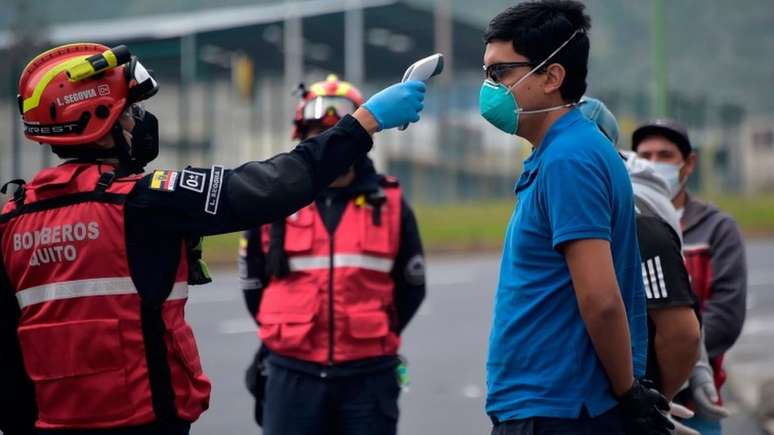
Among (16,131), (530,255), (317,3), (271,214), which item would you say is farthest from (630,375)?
(317,3)

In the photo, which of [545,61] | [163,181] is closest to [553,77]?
[545,61]

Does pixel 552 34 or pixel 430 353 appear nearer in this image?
pixel 552 34

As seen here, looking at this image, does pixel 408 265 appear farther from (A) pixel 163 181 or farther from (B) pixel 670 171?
(A) pixel 163 181

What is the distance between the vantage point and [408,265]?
16.3 ft

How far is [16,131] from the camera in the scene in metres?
21.2

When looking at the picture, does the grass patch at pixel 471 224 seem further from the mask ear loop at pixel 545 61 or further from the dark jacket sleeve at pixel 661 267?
the mask ear loop at pixel 545 61

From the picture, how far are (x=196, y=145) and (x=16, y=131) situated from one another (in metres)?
10.6

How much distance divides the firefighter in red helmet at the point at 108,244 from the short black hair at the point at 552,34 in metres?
0.34

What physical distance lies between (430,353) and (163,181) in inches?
318

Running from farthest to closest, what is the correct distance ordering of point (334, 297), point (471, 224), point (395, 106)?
point (471, 224), point (334, 297), point (395, 106)

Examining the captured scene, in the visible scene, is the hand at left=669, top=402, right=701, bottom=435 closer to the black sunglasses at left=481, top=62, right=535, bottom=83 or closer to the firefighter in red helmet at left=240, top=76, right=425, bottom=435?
the black sunglasses at left=481, top=62, right=535, bottom=83

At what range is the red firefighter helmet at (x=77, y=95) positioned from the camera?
3.14 metres

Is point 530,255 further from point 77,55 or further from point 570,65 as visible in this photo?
point 77,55

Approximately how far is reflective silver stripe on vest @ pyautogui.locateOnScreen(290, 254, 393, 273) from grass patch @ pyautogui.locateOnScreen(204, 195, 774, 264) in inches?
552
